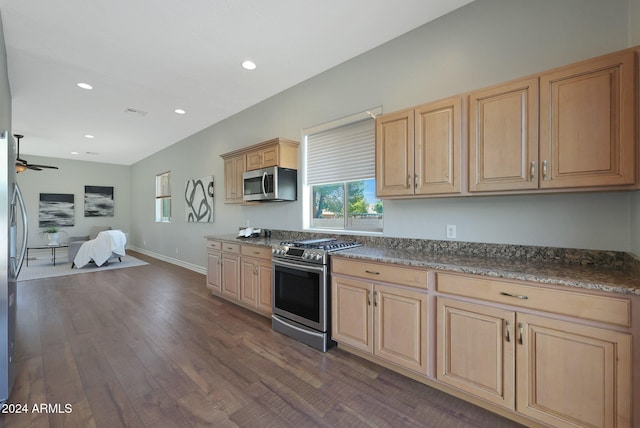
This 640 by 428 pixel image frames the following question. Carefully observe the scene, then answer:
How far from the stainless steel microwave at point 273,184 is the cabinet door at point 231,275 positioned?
872mm

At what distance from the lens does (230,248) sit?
3809 mm

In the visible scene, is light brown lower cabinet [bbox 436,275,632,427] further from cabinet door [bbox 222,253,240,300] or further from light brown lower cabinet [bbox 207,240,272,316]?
cabinet door [bbox 222,253,240,300]

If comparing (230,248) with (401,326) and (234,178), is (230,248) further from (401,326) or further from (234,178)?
(401,326)

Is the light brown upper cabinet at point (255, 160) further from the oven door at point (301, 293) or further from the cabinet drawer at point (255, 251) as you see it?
the oven door at point (301, 293)

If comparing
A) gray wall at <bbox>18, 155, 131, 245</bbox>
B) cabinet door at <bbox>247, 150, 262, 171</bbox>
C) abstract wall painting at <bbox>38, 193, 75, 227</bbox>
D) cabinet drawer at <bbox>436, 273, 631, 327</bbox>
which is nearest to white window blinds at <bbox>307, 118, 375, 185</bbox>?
cabinet door at <bbox>247, 150, 262, 171</bbox>

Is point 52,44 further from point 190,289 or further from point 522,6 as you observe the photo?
point 522,6

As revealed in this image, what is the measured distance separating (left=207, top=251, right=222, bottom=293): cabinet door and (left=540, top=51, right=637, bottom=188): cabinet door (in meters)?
3.81

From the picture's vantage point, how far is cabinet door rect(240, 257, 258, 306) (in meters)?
3.41

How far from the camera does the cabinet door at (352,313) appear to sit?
89.8 inches

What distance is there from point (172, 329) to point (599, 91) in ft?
13.3

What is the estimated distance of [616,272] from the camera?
1.60 m

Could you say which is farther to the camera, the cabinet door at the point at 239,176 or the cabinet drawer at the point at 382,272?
the cabinet door at the point at 239,176

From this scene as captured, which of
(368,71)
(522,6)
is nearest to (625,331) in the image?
(522,6)

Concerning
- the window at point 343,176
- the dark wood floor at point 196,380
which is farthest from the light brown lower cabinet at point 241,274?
the window at point 343,176
